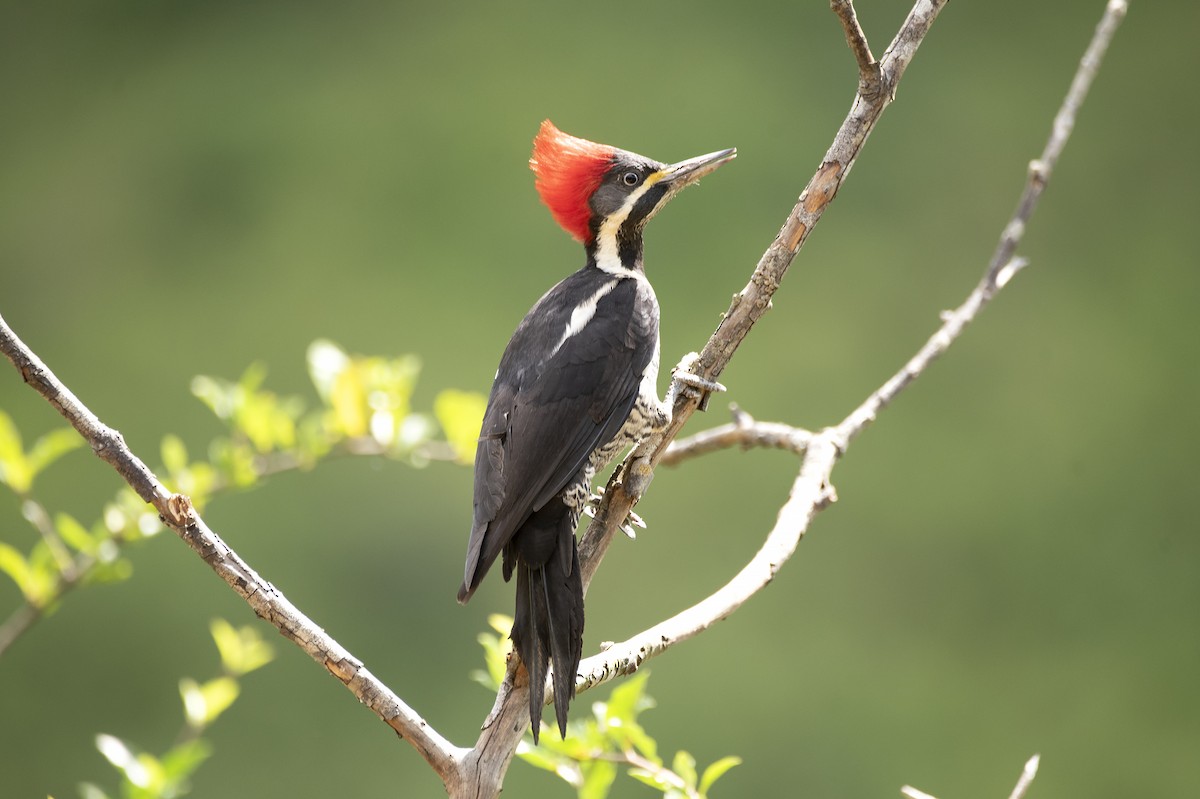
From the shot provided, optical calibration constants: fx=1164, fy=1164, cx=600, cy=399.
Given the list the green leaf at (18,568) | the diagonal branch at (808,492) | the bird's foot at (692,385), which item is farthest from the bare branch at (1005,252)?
the green leaf at (18,568)

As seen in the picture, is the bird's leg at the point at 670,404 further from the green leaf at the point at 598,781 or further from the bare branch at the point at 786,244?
the green leaf at the point at 598,781

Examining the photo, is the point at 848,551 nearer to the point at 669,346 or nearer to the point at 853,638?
the point at 853,638

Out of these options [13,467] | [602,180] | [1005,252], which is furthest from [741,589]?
[13,467]

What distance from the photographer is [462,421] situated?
1.85 m

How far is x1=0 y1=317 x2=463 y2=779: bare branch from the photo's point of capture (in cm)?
109

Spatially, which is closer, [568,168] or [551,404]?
[551,404]

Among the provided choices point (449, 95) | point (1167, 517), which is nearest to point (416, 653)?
point (449, 95)

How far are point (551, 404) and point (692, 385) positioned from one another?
0.66ft

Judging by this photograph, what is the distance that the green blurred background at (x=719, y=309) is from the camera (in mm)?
3500

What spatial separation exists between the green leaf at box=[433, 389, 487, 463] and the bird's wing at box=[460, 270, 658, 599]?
0.11 meters

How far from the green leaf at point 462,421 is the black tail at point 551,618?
0.37 m

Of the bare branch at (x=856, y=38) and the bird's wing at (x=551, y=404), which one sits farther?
the bird's wing at (x=551, y=404)

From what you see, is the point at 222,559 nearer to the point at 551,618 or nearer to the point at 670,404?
the point at 551,618

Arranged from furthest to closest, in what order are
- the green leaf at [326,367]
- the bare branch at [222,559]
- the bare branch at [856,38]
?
the green leaf at [326,367] < the bare branch at [856,38] < the bare branch at [222,559]
